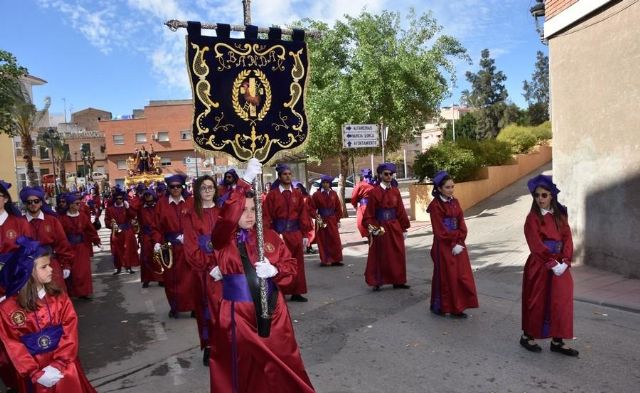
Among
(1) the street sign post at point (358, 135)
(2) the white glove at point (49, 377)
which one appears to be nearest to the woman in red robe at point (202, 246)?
(2) the white glove at point (49, 377)

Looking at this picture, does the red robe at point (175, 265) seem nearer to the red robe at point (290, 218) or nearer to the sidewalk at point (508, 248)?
the red robe at point (290, 218)

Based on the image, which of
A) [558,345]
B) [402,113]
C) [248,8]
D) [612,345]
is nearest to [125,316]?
[248,8]

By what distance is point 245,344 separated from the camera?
348 cm

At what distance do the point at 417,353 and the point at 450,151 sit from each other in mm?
11936

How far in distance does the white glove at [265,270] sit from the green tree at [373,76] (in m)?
12.3

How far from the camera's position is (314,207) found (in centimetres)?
1098

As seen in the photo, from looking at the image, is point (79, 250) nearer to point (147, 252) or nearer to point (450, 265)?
point (147, 252)

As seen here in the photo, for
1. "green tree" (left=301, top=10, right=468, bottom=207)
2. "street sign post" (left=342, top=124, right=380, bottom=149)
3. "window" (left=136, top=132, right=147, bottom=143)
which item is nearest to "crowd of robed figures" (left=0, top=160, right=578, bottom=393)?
"street sign post" (left=342, top=124, right=380, bottom=149)

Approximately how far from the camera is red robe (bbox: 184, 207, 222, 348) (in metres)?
5.21

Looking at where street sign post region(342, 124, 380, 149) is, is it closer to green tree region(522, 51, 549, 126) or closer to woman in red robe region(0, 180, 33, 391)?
woman in red robe region(0, 180, 33, 391)

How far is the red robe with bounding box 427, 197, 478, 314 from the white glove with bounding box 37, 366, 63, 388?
4540 millimetres

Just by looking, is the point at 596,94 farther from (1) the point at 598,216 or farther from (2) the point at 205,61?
(2) the point at 205,61

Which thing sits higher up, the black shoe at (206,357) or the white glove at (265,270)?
the white glove at (265,270)

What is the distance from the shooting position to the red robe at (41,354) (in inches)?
127
